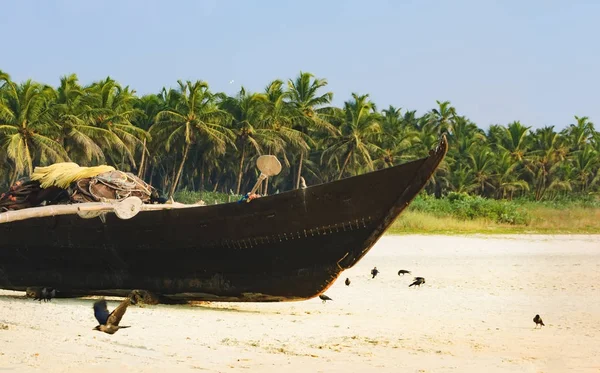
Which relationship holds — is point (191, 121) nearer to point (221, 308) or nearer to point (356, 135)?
point (356, 135)

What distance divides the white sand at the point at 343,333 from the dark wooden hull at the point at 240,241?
0.36 metres

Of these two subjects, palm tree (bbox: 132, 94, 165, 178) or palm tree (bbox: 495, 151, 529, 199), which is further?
palm tree (bbox: 495, 151, 529, 199)

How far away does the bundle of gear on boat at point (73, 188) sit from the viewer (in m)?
11.6

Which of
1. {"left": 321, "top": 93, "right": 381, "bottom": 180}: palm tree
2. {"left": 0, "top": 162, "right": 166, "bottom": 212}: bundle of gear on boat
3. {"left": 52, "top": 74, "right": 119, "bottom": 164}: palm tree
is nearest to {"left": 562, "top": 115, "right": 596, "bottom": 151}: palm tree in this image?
{"left": 321, "top": 93, "right": 381, "bottom": 180}: palm tree

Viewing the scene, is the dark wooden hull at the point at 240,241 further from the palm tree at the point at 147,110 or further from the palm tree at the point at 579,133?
the palm tree at the point at 579,133

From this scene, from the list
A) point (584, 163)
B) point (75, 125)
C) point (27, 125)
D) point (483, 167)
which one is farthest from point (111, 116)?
point (584, 163)

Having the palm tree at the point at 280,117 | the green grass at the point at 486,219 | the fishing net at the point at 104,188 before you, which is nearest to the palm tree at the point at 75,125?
the palm tree at the point at 280,117

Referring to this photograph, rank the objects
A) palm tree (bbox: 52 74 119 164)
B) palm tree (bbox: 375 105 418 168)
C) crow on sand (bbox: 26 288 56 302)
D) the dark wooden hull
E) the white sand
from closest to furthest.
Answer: the white sand < the dark wooden hull < crow on sand (bbox: 26 288 56 302) < palm tree (bbox: 52 74 119 164) < palm tree (bbox: 375 105 418 168)

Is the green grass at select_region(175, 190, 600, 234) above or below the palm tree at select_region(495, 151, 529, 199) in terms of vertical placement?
below

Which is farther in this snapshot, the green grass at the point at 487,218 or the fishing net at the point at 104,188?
the green grass at the point at 487,218

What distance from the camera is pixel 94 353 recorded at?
23.8 feet

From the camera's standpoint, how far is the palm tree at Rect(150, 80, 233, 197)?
4616 centimetres

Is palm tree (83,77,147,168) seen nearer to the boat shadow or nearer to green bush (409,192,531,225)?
green bush (409,192,531,225)

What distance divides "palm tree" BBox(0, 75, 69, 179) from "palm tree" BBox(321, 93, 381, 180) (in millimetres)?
20274
